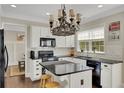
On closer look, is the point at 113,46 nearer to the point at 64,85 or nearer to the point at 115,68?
the point at 115,68

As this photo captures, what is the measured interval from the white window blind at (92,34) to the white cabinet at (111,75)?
1345mm

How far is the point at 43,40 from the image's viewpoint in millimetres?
4336

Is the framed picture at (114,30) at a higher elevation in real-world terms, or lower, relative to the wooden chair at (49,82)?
higher

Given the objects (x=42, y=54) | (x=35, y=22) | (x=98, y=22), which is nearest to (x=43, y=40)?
(x=42, y=54)

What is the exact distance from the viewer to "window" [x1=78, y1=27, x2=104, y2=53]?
4.04 m

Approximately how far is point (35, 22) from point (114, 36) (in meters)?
3.04

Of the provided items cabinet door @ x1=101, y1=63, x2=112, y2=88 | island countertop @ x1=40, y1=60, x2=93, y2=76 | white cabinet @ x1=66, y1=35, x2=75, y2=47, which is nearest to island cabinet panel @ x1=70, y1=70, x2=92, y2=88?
island countertop @ x1=40, y1=60, x2=93, y2=76

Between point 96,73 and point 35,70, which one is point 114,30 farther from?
point 35,70

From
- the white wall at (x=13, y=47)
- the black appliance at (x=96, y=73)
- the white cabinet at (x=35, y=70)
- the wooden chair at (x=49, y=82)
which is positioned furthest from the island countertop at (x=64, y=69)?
the white wall at (x=13, y=47)

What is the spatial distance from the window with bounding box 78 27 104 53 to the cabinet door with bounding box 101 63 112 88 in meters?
1.06

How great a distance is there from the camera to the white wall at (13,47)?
6989 mm

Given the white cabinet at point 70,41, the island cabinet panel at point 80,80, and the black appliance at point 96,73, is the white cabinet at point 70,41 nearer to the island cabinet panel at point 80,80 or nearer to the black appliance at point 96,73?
the black appliance at point 96,73

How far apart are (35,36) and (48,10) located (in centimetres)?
117

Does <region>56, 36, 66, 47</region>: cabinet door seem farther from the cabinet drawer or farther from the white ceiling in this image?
the cabinet drawer
